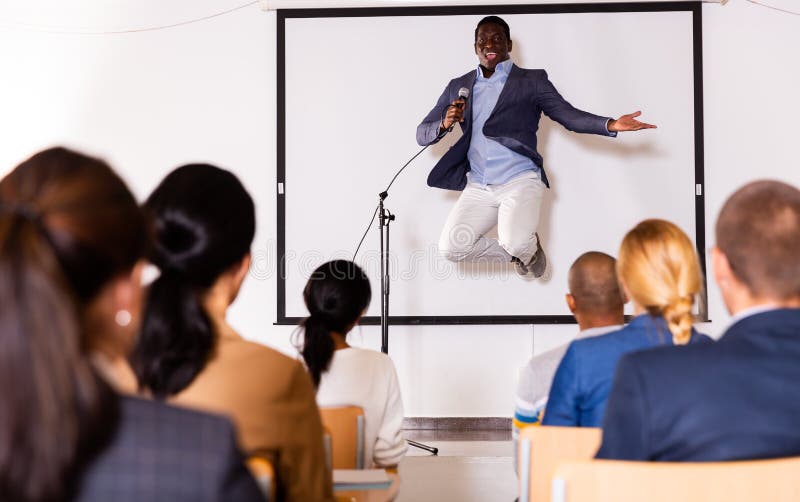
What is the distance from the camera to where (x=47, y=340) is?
70cm

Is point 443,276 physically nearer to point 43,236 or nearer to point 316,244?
point 316,244

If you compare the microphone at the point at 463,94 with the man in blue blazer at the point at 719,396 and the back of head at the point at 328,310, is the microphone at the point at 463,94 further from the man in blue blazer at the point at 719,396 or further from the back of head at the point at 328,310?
the man in blue blazer at the point at 719,396

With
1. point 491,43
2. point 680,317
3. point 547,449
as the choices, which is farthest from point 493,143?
point 547,449

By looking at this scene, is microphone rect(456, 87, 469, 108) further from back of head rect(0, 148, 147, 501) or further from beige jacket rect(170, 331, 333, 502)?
back of head rect(0, 148, 147, 501)

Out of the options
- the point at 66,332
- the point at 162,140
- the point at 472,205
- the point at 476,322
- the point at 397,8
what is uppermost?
the point at 397,8

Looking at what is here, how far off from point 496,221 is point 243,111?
1.79m

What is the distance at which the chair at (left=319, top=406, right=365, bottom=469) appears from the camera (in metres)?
1.98

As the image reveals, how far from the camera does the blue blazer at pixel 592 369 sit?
186cm

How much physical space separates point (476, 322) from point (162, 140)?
2.35 metres

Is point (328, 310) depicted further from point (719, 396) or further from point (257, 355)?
point (719, 396)

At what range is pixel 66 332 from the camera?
2.31ft

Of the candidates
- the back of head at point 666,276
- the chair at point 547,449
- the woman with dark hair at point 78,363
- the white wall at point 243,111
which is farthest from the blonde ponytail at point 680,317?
the white wall at point 243,111

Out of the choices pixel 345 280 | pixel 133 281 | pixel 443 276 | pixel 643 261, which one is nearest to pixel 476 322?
pixel 443 276

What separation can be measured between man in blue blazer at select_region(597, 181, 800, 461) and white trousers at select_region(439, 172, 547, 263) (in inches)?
126
